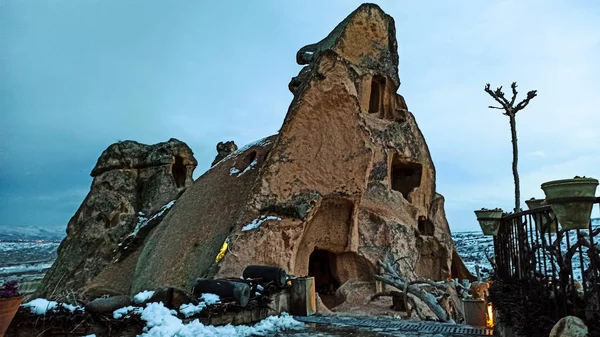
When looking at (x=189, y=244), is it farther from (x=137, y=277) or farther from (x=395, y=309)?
(x=395, y=309)

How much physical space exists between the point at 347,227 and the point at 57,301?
42.6ft

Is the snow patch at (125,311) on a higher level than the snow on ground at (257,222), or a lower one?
lower

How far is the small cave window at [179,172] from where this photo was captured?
1110 inches

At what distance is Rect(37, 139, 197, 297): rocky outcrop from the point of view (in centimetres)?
2317

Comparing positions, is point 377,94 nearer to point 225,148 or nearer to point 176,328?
point 225,148

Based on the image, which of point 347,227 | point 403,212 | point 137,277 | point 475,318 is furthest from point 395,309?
point 137,277

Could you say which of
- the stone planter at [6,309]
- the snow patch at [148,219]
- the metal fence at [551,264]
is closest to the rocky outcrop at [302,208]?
the snow patch at [148,219]

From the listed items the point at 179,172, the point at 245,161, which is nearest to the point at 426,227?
the point at 245,161

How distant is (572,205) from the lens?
3.94 m

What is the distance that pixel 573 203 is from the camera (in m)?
3.92

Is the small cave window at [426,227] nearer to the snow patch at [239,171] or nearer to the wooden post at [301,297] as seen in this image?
the snow patch at [239,171]

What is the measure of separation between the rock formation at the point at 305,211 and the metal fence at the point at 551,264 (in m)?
8.43

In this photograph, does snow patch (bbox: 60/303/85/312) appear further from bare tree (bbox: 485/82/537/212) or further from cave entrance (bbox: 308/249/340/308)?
bare tree (bbox: 485/82/537/212)

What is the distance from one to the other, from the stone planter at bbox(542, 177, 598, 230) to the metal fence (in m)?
0.08
